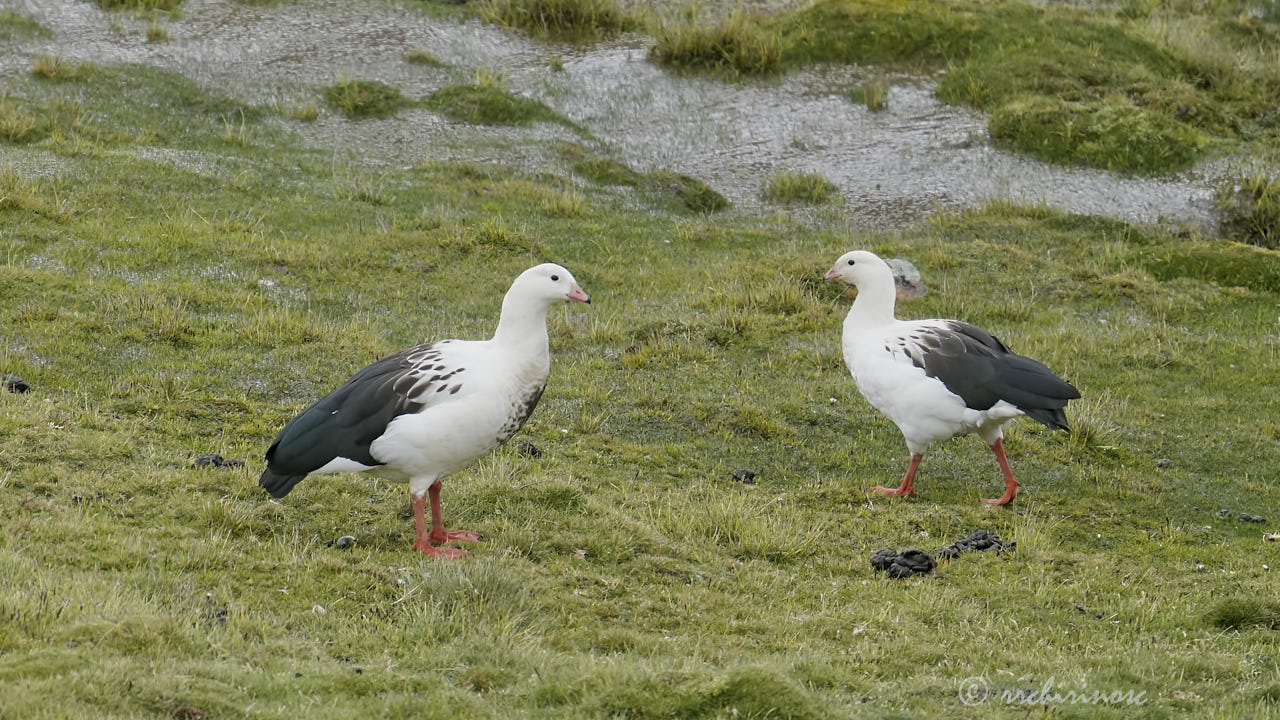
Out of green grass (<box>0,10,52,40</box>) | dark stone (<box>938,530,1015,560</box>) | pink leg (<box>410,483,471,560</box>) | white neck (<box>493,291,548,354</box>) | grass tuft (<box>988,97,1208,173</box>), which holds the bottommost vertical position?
grass tuft (<box>988,97,1208,173</box>)

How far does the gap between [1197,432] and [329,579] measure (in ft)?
32.4

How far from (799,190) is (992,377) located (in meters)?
12.1

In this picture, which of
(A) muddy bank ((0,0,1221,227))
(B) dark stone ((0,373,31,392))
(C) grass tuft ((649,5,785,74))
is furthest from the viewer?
(C) grass tuft ((649,5,785,74))

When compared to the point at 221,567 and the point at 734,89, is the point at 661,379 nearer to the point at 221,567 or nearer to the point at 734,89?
the point at 221,567

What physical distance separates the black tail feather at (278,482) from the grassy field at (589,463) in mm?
307

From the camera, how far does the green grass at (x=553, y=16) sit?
2770cm

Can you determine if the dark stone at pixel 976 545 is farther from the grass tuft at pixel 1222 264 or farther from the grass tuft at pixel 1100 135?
the grass tuft at pixel 1100 135

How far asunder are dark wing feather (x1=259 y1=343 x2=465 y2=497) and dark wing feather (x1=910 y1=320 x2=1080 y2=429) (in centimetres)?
462

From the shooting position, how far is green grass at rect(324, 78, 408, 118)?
23.9 meters

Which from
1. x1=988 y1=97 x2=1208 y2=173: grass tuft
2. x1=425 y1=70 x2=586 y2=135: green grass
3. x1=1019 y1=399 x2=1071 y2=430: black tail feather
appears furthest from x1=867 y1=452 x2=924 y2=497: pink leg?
x1=425 y1=70 x2=586 y2=135: green grass

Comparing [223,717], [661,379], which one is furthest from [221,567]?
[661,379]

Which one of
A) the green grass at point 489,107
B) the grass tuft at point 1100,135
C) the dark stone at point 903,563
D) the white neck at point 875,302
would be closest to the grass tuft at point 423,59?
the green grass at point 489,107

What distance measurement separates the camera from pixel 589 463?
458 inches

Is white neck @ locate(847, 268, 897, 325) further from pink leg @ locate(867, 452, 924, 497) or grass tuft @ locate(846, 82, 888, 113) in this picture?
grass tuft @ locate(846, 82, 888, 113)
